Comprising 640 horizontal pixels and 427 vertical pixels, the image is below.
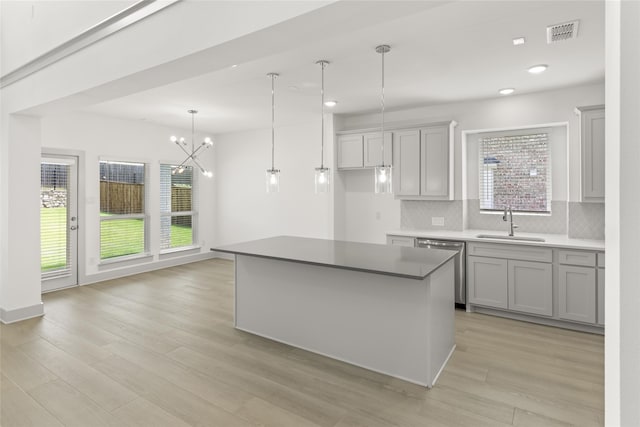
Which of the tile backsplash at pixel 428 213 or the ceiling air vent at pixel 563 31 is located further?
the tile backsplash at pixel 428 213

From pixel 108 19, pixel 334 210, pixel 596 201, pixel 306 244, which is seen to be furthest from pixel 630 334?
pixel 334 210

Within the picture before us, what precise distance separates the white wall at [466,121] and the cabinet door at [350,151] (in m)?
0.34

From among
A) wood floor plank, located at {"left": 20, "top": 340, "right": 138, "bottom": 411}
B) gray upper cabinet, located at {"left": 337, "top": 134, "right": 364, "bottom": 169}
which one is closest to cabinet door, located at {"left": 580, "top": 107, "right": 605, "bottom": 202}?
gray upper cabinet, located at {"left": 337, "top": 134, "right": 364, "bottom": 169}

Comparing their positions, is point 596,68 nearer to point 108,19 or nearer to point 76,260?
point 108,19

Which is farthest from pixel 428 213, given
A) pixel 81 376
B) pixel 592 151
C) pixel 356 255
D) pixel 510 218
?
pixel 81 376

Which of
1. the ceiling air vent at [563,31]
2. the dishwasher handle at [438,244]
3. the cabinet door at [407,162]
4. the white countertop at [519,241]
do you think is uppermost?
the ceiling air vent at [563,31]

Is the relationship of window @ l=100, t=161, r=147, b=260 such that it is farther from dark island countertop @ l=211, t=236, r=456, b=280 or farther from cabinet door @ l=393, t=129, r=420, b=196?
cabinet door @ l=393, t=129, r=420, b=196

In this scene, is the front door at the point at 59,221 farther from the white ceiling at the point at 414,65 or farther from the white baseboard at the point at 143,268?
the white ceiling at the point at 414,65

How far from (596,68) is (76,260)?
741 centimetres

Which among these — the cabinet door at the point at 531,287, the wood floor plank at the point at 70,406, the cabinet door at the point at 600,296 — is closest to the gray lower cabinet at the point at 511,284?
Answer: the cabinet door at the point at 531,287

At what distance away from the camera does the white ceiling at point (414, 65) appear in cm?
262

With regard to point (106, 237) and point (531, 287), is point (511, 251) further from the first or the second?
point (106, 237)

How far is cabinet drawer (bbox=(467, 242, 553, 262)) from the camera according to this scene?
13.1ft

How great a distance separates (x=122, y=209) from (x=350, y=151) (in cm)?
422
